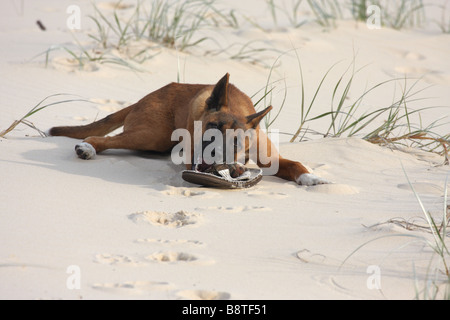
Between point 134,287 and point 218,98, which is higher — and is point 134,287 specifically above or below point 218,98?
below

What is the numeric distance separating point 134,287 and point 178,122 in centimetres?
287

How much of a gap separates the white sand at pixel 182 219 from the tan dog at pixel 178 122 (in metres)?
0.15

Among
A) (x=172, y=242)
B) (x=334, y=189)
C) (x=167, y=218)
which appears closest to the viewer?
(x=172, y=242)

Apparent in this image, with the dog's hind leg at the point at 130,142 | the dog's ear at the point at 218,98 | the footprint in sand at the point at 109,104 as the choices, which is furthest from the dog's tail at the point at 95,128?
the footprint in sand at the point at 109,104

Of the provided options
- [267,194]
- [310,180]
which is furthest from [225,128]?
[310,180]

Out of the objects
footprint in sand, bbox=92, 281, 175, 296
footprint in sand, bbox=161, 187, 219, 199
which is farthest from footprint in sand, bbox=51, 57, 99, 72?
footprint in sand, bbox=92, 281, 175, 296

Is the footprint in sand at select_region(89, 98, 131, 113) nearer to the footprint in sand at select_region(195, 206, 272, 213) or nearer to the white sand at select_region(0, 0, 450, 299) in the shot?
the white sand at select_region(0, 0, 450, 299)

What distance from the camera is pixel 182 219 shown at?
4355 millimetres

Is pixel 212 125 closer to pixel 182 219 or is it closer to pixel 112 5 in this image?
pixel 182 219

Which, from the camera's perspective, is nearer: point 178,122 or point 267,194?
point 267,194

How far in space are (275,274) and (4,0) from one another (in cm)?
1003

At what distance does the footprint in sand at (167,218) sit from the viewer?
4.25 metres
